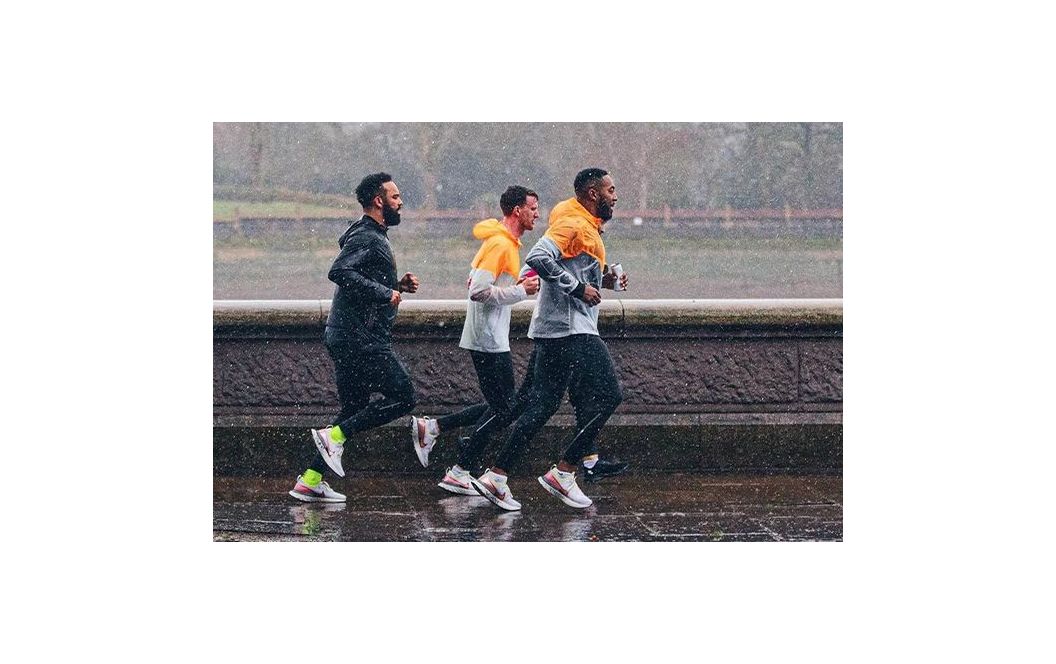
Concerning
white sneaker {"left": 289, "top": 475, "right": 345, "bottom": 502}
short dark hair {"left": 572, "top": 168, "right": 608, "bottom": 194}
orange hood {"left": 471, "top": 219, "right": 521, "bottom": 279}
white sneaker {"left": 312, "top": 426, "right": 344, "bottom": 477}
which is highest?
short dark hair {"left": 572, "top": 168, "right": 608, "bottom": 194}

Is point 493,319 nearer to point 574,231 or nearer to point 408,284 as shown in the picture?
point 408,284

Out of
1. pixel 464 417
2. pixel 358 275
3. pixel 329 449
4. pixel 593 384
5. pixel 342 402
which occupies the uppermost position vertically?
pixel 358 275

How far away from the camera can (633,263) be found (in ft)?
76.9

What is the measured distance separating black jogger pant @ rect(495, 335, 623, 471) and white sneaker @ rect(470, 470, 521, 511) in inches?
2.8

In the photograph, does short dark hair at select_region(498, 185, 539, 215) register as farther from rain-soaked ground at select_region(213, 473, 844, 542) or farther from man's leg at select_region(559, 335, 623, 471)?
rain-soaked ground at select_region(213, 473, 844, 542)

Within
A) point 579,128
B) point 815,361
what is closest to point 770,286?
point 579,128

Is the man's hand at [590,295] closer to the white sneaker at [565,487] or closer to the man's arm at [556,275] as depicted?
the man's arm at [556,275]

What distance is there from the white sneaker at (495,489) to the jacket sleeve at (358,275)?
1.00m

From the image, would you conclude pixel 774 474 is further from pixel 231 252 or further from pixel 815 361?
pixel 231 252

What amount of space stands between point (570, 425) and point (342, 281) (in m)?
1.79

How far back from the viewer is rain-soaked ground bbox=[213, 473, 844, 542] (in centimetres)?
645

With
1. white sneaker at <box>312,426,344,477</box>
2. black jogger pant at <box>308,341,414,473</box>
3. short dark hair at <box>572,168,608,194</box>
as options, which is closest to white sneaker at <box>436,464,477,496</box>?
black jogger pant at <box>308,341,414,473</box>

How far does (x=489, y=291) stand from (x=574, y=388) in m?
0.65

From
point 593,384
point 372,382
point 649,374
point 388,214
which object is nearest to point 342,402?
point 372,382
